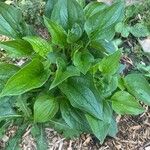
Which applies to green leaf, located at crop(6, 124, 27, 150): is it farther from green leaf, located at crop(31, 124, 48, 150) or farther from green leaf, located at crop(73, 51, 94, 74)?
green leaf, located at crop(73, 51, 94, 74)

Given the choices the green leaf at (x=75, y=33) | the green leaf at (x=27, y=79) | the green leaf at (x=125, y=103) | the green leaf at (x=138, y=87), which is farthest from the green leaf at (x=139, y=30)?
→ the green leaf at (x=27, y=79)

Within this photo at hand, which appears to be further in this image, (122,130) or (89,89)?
(122,130)

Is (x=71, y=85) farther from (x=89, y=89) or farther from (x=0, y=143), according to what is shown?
(x=0, y=143)

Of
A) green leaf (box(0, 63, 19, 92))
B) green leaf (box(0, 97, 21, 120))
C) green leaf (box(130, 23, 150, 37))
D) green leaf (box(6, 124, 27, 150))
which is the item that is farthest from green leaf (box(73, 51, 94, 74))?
green leaf (box(130, 23, 150, 37))

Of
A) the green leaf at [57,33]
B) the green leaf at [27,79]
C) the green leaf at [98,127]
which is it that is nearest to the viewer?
the green leaf at [27,79]

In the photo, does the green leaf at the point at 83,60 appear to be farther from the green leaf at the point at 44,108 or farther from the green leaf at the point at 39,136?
the green leaf at the point at 39,136

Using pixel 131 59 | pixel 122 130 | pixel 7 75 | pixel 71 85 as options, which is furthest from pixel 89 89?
pixel 131 59
